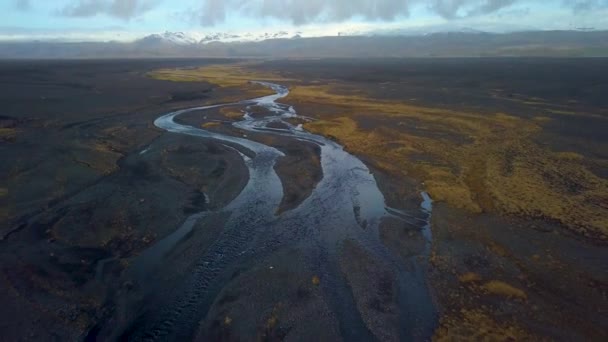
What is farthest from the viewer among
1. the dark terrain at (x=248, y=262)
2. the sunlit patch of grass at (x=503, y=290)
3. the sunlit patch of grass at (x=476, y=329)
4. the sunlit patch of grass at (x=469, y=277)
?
the sunlit patch of grass at (x=469, y=277)

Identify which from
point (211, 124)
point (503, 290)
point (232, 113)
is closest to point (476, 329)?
point (503, 290)

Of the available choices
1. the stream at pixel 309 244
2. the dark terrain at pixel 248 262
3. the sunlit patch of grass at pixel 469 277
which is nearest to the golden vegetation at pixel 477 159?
the dark terrain at pixel 248 262

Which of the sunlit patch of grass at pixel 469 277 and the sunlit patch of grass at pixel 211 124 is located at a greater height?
the sunlit patch of grass at pixel 211 124

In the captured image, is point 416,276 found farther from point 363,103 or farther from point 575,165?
point 363,103

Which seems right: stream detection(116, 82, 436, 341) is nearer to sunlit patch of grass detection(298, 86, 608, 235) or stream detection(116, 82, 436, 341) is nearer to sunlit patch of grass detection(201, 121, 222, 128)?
sunlit patch of grass detection(298, 86, 608, 235)

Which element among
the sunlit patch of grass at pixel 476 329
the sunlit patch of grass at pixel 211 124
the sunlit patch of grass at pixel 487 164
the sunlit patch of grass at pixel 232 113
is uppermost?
the sunlit patch of grass at pixel 232 113

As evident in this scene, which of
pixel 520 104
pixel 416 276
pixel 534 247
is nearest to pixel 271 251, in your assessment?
pixel 416 276

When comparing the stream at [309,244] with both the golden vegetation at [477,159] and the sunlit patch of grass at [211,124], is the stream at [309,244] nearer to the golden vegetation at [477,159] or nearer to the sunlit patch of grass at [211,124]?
the golden vegetation at [477,159]
